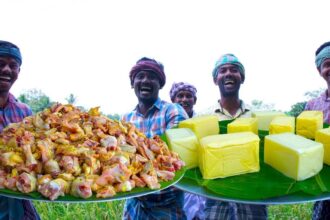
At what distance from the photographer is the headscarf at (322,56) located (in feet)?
8.67

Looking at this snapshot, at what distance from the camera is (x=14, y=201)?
2.31 m

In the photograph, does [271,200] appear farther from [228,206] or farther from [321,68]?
[321,68]

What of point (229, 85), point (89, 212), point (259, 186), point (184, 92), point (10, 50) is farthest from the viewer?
point (89, 212)

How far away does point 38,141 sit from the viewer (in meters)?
1.60

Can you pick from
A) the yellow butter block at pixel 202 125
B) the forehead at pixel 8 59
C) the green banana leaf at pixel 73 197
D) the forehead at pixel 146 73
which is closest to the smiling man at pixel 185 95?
the forehead at pixel 146 73

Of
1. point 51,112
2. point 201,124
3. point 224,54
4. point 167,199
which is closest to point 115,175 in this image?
point 51,112

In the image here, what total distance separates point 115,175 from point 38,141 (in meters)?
0.40

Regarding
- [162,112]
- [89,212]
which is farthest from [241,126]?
[89,212]

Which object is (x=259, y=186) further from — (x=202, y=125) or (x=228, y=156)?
(x=202, y=125)

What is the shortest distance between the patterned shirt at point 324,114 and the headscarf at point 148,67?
1.19m

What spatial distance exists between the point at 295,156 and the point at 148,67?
1427mm

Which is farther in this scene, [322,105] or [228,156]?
[322,105]

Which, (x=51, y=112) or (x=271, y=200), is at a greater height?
(x=51, y=112)

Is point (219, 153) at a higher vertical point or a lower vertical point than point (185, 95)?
lower
